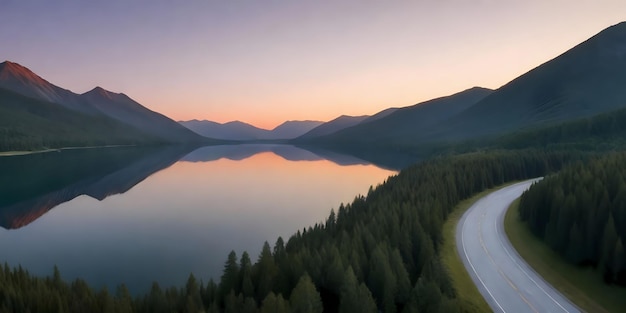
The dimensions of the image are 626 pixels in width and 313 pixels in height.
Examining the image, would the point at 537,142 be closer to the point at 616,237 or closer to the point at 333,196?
the point at 333,196

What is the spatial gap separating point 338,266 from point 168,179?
388 feet

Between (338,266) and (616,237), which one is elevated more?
(338,266)

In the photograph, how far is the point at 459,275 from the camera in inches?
1366

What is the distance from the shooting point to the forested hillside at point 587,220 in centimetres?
3447

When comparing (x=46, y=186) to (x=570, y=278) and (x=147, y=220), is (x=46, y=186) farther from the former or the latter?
(x=570, y=278)

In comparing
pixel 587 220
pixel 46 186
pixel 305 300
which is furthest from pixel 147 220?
pixel 587 220

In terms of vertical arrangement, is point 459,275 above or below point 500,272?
above

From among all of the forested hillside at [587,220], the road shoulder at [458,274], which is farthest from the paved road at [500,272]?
the forested hillside at [587,220]

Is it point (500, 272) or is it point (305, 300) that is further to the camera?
point (500, 272)

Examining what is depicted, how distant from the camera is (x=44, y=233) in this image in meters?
60.4

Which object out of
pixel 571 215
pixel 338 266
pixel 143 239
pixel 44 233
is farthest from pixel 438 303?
pixel 44 233

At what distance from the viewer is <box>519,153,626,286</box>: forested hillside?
34469mm

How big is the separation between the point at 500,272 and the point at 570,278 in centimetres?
751

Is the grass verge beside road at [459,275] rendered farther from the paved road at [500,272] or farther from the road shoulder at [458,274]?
the paved road at [500,272]
